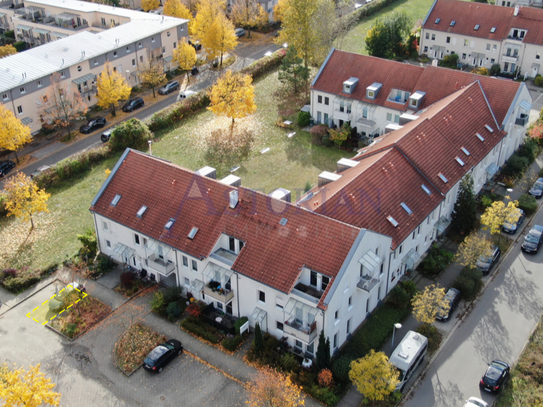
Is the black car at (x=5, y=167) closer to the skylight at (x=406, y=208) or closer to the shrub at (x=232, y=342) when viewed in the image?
the shrub at (x=232, y=342)

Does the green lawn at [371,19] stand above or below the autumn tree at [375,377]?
above

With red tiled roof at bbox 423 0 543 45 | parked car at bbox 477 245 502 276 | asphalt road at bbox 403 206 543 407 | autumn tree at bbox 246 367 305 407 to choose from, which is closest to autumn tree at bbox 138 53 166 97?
red tiled roof at bbox 423 0 543 45

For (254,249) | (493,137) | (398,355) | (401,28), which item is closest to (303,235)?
(254,249)

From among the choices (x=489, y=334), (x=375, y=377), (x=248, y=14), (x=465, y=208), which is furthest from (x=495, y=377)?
(x=248, y=14)

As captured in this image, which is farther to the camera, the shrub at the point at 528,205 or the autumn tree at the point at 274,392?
the shrub at the point at 528,205

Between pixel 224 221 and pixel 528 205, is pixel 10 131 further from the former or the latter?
pixel 528 205

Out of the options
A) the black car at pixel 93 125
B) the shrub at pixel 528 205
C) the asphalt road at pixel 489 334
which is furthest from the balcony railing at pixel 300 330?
the black car at pixel 93 125
